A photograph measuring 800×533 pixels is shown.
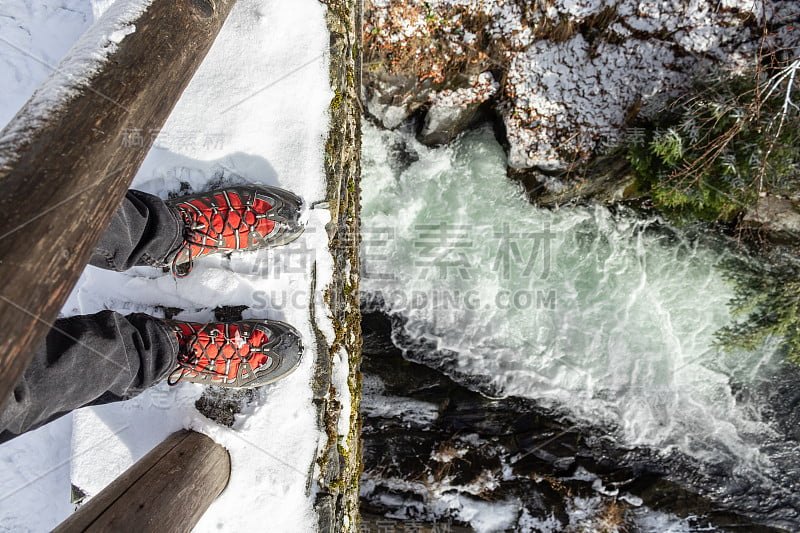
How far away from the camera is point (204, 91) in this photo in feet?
10.8

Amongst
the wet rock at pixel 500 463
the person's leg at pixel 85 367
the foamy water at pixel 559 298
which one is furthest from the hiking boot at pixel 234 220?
the wet rock at pixel 500 463

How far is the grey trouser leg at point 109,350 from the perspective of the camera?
1.65 metres

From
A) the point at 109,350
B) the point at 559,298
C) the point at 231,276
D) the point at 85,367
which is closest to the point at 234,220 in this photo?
the point at 231,276

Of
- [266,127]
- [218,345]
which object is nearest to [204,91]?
[266,127]

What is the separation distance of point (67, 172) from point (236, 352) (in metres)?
1.68

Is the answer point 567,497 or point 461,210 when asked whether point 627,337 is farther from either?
point 461,210

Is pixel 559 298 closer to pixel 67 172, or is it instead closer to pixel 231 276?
pixel 231 276

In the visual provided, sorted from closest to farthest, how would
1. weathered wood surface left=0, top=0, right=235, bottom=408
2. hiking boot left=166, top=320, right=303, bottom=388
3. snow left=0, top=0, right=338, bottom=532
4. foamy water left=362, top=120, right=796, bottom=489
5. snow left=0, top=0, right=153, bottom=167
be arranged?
weathered wood surface left=0, top=0, right=235, bottom=408 < snow left=0, top=0, right=153, bottom=167 < hiking boot left=166, top=320, right=303, bottom=388 < snow left=0, top=0, right=338, bottom=532 < foamy water left=362, top=120, right=796, bottom=489

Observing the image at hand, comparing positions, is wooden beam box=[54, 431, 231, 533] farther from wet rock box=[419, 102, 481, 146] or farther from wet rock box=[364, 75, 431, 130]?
wet rock box=[419, 102, 481, 146]

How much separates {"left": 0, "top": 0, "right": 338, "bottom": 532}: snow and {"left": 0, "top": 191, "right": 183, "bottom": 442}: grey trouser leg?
0.75 m

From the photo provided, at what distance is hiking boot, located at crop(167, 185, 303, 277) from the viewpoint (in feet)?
9.05

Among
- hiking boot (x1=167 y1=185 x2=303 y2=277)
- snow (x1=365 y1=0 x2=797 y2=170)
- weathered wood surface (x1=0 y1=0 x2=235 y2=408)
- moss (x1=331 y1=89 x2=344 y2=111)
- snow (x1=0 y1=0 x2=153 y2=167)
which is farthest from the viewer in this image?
snow (x1=365 y1=0 x2=797 y2=170)

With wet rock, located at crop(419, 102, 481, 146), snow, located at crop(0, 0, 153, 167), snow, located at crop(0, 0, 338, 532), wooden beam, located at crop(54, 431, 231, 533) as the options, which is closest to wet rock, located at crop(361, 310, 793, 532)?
snow, located at crop(0, 0, 338, 532)

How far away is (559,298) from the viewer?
5.04m
